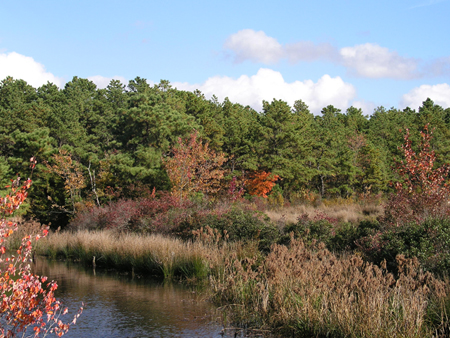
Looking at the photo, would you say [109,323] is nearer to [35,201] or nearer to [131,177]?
[131,177]

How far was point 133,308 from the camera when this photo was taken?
1173 centimetres

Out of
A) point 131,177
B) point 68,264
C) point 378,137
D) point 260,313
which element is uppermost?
point 378,137

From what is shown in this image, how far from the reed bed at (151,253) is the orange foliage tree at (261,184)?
19.0 m

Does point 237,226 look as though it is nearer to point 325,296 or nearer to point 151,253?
point 151,253

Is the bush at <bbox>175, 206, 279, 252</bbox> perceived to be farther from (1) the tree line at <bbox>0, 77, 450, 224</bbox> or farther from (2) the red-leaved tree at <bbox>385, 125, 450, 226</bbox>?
(1) the tree line at <bbox>0, 77, 450, 224</bbox>

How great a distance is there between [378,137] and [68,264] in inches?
1698

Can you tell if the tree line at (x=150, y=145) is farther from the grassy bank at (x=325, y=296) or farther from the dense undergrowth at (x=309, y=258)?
the grassy bank at (x=325, y=296)

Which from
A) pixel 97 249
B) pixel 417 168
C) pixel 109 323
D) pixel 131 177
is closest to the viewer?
pixel 109 323

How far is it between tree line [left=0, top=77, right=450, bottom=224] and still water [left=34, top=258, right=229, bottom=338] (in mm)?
15160

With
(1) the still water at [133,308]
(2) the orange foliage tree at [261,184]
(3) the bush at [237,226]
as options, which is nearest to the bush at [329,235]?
(3) the bush at [237,226]

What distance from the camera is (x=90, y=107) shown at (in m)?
49.3

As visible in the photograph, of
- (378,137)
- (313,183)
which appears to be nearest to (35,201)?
(313,183)

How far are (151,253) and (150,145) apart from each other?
17694 mm

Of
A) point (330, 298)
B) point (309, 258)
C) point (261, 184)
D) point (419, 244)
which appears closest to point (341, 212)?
point (261, 184)
